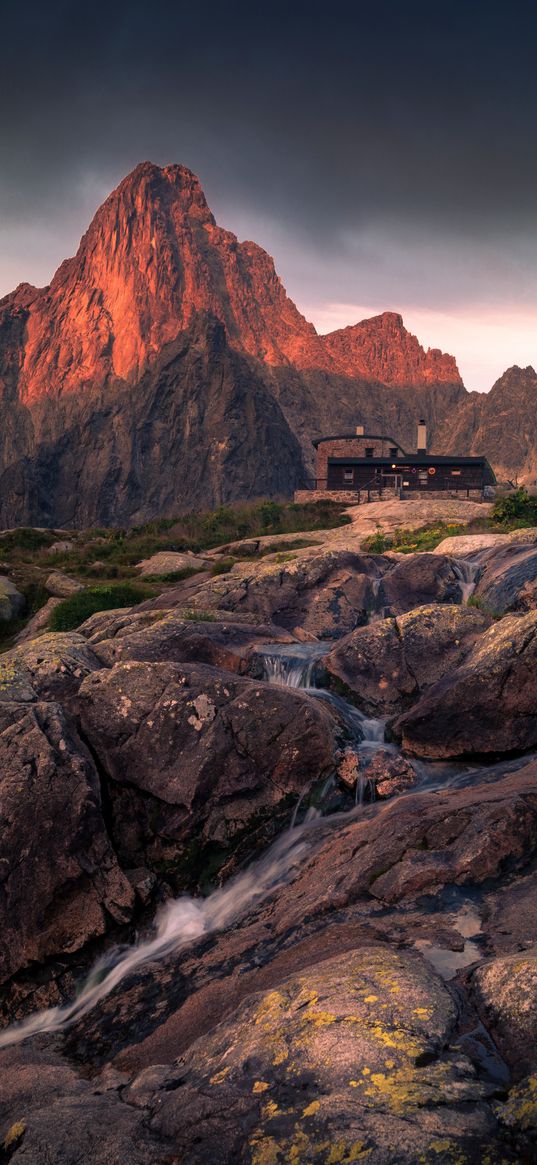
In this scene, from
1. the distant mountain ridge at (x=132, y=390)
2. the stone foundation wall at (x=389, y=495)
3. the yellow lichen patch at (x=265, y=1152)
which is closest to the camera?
the yellow lichen patch at (x=265, y=1152)

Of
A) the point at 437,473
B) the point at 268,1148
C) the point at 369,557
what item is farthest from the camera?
the point at 437,473

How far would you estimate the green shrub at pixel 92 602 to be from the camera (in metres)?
29.7

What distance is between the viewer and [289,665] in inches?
741

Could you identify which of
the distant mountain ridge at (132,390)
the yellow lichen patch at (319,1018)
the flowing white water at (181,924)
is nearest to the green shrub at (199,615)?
the flowing white water at (181,924)

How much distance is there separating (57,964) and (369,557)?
22870 millimetres

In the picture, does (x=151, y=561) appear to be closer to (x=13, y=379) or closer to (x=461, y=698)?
(x=461, y=698)

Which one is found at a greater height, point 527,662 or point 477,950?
point 527,662

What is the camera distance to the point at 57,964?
987 centimetres

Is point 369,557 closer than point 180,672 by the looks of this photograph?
No

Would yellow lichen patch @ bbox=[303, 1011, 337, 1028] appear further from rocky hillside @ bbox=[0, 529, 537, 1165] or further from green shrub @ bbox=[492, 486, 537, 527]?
green shrub @ bbox=[492, 486, 537, 527]

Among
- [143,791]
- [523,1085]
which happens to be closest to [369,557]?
[143,791]

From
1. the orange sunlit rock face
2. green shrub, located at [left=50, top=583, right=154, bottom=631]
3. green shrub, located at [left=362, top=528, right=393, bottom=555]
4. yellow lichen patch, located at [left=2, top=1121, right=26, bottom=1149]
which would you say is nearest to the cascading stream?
green shrub, located at [left=362, top=528, right=393, bottom=555]

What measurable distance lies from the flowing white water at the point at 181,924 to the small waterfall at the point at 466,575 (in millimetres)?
14391

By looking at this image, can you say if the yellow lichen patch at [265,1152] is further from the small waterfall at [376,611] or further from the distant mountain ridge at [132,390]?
the distant mountain ridge at [132,390]
